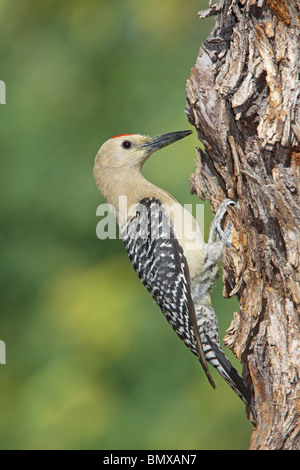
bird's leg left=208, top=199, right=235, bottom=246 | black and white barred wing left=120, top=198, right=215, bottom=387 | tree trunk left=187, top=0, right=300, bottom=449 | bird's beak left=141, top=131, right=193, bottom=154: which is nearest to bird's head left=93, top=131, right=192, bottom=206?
bird's beak left=141, top=131, right=193, bottom=154

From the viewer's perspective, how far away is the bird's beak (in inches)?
203

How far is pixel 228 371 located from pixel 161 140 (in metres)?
2.13

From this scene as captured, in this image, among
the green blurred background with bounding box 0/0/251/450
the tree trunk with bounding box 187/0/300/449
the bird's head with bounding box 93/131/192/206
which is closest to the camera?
the tree trunk with bounding box 187/0/300/449

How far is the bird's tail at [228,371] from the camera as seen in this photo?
4.00 metres

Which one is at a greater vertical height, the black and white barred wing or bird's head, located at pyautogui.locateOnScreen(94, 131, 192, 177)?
bird's head, located at pyautogui.locateOnScreen(94, 131, 192, 177)

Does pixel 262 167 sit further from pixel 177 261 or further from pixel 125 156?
pixel 125 156

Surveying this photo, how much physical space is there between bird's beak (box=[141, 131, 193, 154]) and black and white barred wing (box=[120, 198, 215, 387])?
581mm

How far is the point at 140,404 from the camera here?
7.08 m

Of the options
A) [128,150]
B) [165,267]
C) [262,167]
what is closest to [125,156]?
[128,150]

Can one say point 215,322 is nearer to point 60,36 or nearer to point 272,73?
point 272,73

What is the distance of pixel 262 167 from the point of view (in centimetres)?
344

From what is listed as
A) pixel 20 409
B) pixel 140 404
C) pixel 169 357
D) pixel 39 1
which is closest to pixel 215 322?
pixel 169 357

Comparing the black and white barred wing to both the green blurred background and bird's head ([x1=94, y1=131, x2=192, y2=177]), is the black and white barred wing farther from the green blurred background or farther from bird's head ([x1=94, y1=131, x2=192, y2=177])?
the green blurred background

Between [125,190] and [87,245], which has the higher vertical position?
[125,190]
